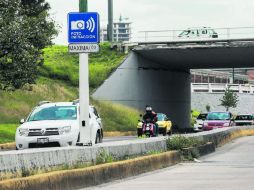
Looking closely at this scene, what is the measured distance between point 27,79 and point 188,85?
36.9 meters

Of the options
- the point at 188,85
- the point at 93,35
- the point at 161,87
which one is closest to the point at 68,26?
the point at 93,35

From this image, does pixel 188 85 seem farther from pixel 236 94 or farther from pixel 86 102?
pixel 86 102

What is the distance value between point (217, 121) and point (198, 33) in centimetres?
875

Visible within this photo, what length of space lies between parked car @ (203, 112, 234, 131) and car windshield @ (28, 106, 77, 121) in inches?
1071

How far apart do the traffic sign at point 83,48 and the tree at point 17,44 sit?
1528 centimetres

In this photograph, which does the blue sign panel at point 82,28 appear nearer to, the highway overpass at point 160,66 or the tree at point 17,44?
the tree at point 17,44

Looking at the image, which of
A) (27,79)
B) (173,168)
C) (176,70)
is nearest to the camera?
(173,168)

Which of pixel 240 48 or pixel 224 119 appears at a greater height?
pixel 240 48

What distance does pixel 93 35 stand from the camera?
17.4 metres

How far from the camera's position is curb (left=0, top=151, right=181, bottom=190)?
35.4ft

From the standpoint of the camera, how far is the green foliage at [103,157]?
50.0 feet

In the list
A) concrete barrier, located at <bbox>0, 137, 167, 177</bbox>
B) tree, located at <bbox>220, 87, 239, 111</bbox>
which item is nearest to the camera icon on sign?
concrete barrier, located at <bbox>0, 137, 167, 177</bbox>

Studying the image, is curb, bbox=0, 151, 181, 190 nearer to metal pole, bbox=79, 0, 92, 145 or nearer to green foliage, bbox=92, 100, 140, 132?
metal pole, bbox=79, 0, 92, 145

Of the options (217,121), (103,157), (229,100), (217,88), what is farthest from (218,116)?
(217,88)
